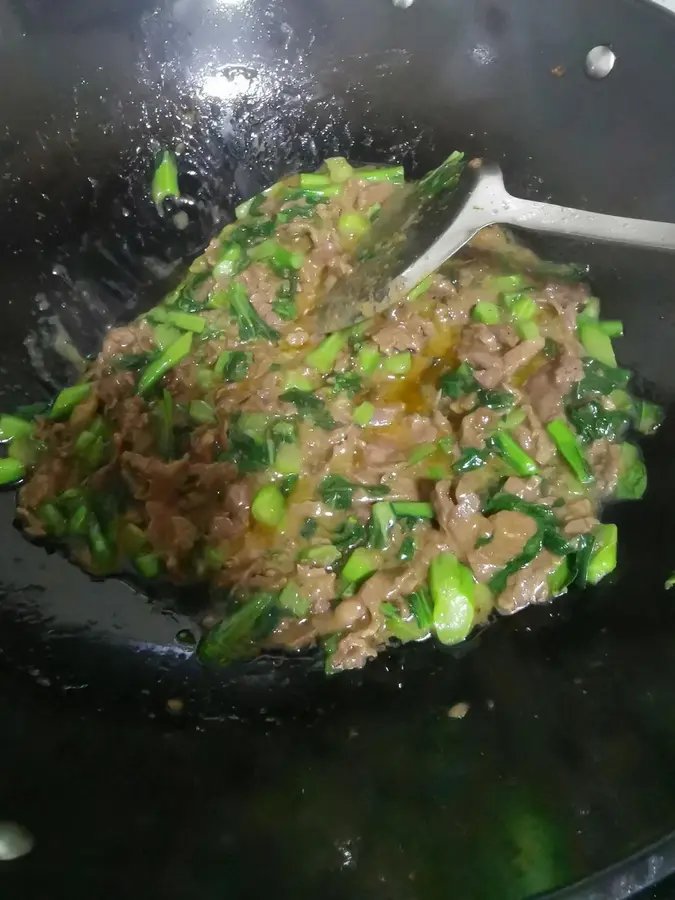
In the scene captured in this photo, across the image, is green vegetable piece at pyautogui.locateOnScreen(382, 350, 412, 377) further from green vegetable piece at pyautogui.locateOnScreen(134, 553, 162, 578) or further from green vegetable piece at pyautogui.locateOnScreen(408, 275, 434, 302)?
green vegetable piece at pyautogui.locateOnScreen(134, 553, 162, 578)

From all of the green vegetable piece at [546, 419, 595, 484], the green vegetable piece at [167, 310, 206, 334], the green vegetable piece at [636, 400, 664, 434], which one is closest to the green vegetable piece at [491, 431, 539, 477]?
the green vegetable piece at [546, 419, 595, 484]

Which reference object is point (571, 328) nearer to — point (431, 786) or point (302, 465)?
point (302, 465)

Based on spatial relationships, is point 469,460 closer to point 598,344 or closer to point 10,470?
point 598,344

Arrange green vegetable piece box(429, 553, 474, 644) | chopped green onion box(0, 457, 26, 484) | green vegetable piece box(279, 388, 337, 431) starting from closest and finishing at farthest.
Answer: green vegetable piece box(429, 553, 474, 644) < chopped green onion box(0, 457, 26, 484) < green vegetable piece box(279, 388, 337, 431)

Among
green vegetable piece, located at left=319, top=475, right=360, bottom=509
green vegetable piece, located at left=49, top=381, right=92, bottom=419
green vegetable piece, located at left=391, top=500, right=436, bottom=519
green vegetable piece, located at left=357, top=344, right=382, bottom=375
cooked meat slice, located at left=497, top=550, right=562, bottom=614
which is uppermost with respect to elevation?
green vegetable piece, located at left=49, top=381, right=92, bottom=419

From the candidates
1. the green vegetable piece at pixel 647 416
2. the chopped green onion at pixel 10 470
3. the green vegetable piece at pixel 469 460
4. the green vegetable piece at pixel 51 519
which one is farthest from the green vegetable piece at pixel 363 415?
the chopped green onion at pixel 10 470

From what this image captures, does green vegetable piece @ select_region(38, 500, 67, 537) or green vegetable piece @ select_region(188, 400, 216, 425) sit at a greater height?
green vegetable piece @ select_region(188, 400, 216, 425)
